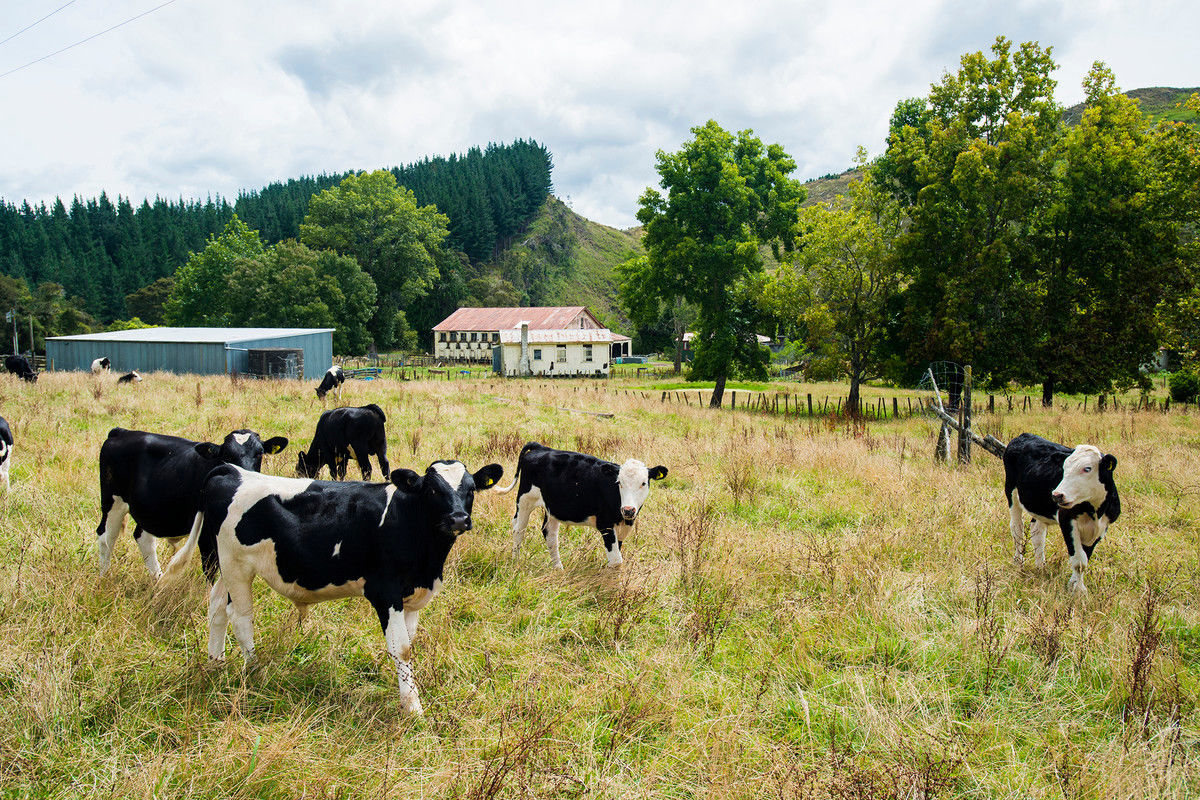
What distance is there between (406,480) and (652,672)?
6.84ft

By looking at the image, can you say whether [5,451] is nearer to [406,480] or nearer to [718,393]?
[406,480]

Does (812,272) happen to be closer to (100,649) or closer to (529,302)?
(100,649)

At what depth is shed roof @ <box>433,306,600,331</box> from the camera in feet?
195

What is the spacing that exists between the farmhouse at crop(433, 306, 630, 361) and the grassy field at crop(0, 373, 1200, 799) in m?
52.9

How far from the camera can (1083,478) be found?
18.8ft

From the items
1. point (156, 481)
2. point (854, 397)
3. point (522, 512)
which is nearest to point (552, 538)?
point (522, 512)

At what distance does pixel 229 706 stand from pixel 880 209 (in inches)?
1083

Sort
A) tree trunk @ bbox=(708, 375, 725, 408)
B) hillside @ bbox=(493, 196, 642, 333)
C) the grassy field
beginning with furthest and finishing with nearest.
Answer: hillside @ bbox=(493, 196, 642, 333) → tree trunk @ bbox=(708, 375, 725, 408) → the grassy field

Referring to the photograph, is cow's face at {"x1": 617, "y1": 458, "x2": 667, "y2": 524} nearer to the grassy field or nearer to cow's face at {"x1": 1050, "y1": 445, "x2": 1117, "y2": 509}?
the grassy field

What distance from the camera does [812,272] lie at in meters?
25.7

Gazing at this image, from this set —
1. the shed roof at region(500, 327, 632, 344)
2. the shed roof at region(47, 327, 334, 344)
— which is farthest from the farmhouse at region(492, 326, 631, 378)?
the shed roof at region(47, 327, 334, 344)

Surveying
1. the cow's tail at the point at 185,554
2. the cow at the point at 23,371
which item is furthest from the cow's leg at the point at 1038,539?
the cow at the point at 23,371

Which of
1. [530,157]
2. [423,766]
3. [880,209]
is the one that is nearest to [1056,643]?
[423,766]

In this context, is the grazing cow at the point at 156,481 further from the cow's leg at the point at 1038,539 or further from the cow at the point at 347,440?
the cow's leg at the point at 1038,539
